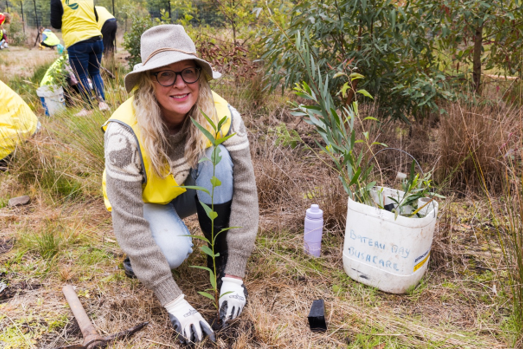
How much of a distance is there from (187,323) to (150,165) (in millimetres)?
619

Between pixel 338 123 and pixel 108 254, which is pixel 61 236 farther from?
pixel 338 123

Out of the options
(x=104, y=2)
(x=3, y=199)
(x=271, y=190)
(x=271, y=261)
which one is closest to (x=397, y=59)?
(x=271, y=190)

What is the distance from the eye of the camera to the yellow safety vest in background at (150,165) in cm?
149

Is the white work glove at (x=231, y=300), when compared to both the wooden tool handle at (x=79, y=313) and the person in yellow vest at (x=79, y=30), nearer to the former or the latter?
the wooden tool handle at (x=79, y=313)

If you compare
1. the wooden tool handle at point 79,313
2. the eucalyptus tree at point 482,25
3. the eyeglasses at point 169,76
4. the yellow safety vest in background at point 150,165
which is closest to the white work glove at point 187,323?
the wooden tool handle at point 79,313

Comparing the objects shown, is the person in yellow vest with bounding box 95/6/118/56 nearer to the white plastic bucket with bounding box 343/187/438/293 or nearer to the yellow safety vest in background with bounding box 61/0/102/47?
the yellow safety vest in background with bounding box 61/0/102/47

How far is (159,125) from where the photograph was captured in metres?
1.49

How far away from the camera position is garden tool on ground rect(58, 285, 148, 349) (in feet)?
4.73

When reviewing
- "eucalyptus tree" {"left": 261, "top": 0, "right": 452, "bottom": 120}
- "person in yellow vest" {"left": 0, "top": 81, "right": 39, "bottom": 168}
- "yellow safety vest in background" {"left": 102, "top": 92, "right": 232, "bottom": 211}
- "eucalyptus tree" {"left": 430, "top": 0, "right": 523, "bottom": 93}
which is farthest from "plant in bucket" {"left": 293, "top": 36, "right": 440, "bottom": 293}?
"person in yellow vest" {"left": 0, "top": 81, "right": 39, "bottom": 168}

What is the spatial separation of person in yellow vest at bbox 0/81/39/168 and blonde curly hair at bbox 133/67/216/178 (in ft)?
5.54

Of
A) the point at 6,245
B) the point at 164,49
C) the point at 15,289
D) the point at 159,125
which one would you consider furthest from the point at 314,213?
the point at 6,245

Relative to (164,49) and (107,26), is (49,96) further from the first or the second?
(164,49)

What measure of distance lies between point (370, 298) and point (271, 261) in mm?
504

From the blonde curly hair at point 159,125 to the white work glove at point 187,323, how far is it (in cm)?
52
